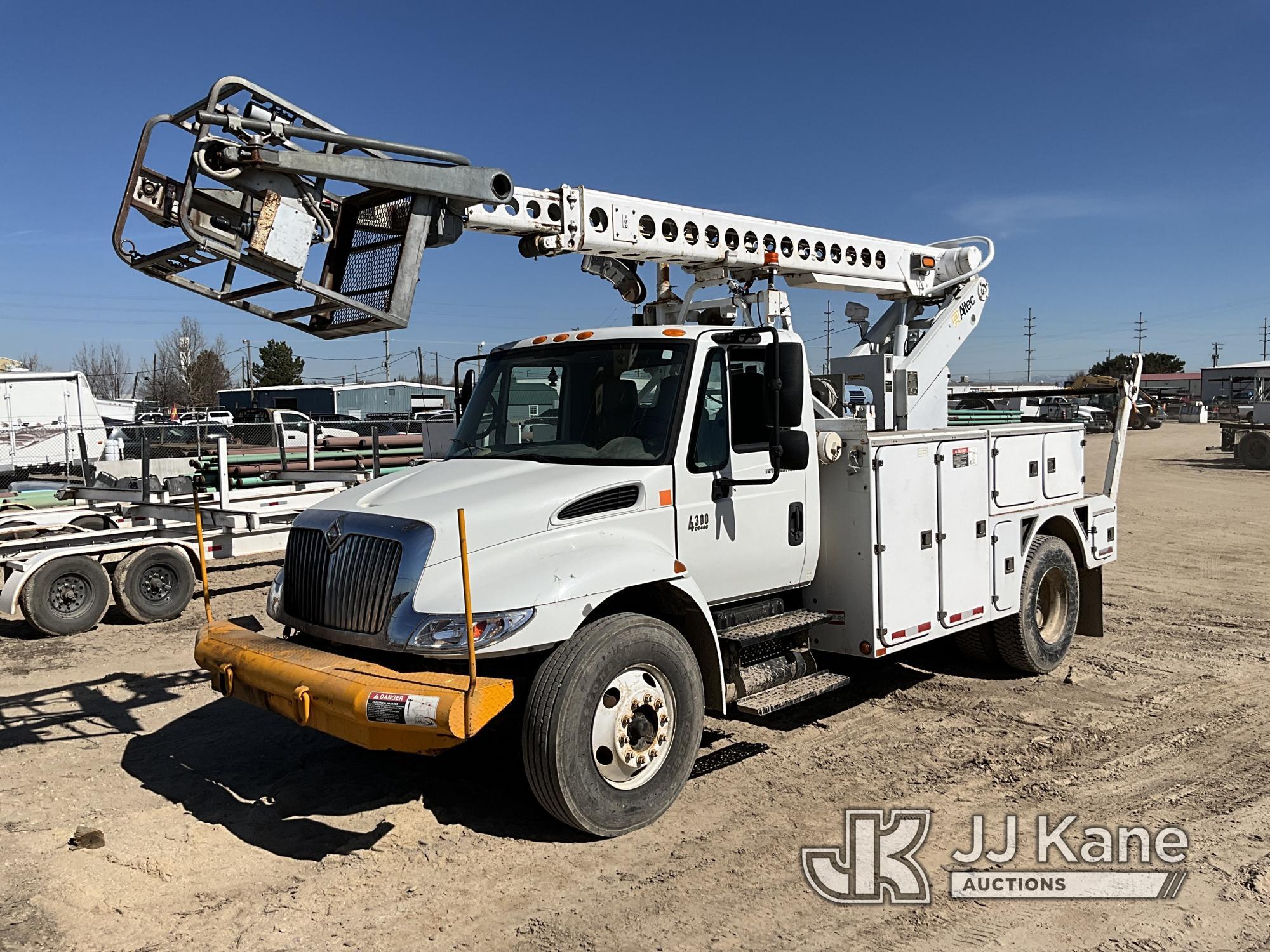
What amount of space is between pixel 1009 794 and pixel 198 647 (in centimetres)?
450

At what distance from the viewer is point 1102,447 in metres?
37.8

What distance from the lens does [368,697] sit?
13.7 feet

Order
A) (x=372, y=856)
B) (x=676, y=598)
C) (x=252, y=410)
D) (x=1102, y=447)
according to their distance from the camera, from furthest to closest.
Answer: (x=252, y=410) → (x=1102, y=447) → (x=676, y=598) → (x=372, y=856)

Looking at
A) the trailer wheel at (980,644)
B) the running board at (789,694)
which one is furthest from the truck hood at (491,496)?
the trailer wheel at (980,644)

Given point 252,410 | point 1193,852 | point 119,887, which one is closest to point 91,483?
point 119,887

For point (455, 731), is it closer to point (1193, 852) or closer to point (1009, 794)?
point (1009, 794)

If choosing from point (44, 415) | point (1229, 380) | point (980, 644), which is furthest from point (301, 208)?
point (1229, 380)

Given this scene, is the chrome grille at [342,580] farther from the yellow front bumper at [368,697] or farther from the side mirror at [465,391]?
the side mirror at [465,391]

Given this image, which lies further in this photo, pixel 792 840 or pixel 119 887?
pixel 792 840

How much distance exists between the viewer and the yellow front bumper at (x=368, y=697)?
408 centimetres

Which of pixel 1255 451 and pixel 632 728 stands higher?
pixel 1255 451

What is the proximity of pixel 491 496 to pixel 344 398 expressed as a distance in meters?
61.0

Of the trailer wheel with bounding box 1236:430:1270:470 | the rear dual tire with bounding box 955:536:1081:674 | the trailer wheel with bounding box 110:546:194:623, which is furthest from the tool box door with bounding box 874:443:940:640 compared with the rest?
the trailer wheel with bounding box 1236:430:1270:470

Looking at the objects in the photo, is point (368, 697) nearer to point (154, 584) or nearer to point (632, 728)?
point (632, 728)
